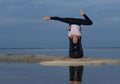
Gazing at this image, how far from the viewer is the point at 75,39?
75.2 ft

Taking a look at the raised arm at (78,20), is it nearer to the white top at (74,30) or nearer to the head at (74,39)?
the white top at (74,30)

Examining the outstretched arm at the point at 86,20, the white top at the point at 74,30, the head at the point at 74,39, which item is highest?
the outstretched arm at the point at 86,20

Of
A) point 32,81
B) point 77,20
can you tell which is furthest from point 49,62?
point 32,81

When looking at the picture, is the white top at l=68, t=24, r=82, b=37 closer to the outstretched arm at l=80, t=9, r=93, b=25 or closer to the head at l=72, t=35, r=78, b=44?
the head at l=72, t=35, r=78, b=44

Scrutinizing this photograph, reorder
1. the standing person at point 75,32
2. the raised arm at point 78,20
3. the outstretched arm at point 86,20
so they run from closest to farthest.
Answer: the raised arm at point 78,20 → the outstretched arm at point 86,20 → the standing person at point 75,32

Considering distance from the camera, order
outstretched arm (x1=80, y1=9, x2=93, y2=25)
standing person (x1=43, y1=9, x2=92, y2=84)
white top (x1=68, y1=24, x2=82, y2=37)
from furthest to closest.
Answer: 1. white top (x1=68, y1=24, x2=82, y2=37)
2. standing person (x1=43, y1=9, x2=92, y2=84)
3. outstretched arm (x1=80, y1=9, x2=93, y2=25)

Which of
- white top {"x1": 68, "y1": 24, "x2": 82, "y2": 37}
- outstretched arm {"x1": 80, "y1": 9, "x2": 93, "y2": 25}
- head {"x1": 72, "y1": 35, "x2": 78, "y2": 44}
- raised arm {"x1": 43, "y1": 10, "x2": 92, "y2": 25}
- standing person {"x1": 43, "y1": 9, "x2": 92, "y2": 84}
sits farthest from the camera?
head {"x1": 72, "y1": 35, "x2": 78, "y2": 44}

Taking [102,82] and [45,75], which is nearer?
[102,82]

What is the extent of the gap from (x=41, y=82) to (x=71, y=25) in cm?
689

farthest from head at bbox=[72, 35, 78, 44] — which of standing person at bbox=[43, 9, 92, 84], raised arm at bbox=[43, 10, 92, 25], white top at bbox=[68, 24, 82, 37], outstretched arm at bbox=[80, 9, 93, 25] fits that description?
outstretched arm at bbox=[80, 9, 93, 25]

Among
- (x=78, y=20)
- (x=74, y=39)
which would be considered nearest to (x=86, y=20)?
(x=78, y=20)

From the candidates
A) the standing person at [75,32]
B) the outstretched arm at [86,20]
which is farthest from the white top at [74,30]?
the outstretched arm at [86,20]

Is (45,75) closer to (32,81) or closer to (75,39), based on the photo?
(32,81)

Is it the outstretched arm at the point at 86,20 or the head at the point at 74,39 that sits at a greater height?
the outstretched arm at the point at 86,20
